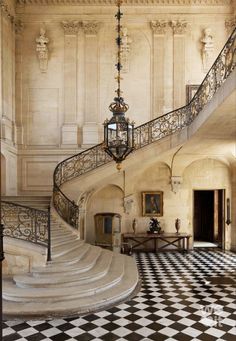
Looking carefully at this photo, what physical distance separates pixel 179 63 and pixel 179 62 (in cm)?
4

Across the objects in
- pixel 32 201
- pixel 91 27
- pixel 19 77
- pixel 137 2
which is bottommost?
pixel 32 201

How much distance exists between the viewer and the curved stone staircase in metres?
5.29

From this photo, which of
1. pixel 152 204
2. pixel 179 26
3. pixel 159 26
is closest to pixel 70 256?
pixel 152 204

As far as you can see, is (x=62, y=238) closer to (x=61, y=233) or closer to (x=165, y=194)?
(x=61, y=233)

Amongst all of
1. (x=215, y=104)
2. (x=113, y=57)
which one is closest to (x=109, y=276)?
(x=215, y=104)

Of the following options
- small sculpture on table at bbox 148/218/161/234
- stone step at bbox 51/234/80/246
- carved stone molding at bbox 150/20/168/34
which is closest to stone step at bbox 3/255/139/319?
stone step at bbox 51/234/80/246

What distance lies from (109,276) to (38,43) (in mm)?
8837

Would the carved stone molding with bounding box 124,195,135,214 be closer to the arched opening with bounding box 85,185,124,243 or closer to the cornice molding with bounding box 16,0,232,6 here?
the arched opening with bounding box 85,185,124,243

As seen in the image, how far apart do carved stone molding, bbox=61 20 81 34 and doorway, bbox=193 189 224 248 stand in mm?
7910

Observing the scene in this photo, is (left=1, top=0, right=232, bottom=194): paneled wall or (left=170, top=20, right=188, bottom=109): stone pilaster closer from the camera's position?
(left=1, top=0, right=232, bottom=194): paneled wall

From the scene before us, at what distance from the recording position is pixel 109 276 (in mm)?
6723

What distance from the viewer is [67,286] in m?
5.85

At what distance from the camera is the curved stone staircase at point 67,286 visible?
5289 mm

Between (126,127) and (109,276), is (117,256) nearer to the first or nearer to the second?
(109,276)
